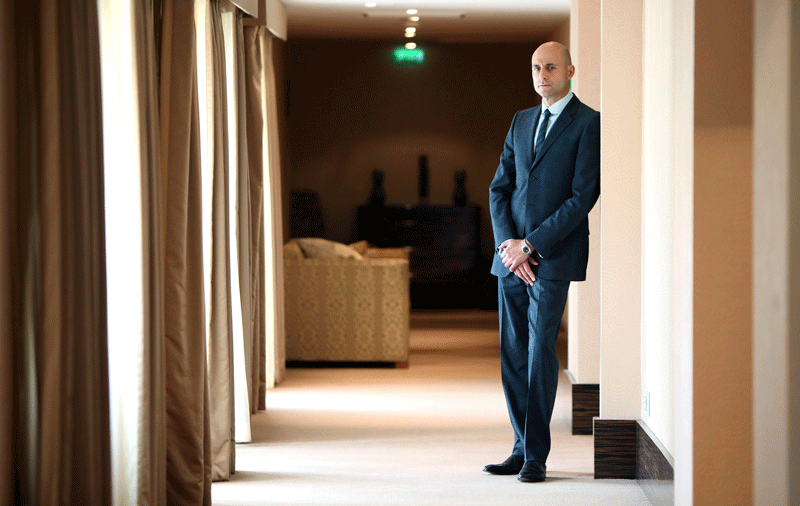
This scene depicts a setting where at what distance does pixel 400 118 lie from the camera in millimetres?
9961

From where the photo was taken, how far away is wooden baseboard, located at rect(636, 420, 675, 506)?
2719mm

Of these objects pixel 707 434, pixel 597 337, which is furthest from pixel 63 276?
pixel 597 337

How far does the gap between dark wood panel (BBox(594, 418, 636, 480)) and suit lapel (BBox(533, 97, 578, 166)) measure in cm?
107

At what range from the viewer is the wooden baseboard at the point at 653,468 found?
8.92ft

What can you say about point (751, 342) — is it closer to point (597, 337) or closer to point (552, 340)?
point (552, 340)

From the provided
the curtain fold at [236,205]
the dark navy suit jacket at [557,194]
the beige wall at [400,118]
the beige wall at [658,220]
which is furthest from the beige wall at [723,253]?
the beige wall at [400,118]

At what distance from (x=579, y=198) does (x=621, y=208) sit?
27cm

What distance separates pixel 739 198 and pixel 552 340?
1.14 meters

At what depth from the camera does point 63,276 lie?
6.82ft

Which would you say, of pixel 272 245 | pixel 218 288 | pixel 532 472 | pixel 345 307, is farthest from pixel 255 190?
pixel 532 472

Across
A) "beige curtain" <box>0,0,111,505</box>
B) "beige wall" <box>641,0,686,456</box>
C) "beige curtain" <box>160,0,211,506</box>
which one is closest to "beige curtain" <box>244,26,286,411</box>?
"beige curtain" <box>160,0,211,506</box>

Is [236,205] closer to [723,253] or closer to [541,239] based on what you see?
[541,239]

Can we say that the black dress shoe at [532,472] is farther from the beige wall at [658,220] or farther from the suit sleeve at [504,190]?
the suit sleeve at [504,190]

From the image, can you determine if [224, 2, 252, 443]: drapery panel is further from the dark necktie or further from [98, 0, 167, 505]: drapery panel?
the dark necktie
